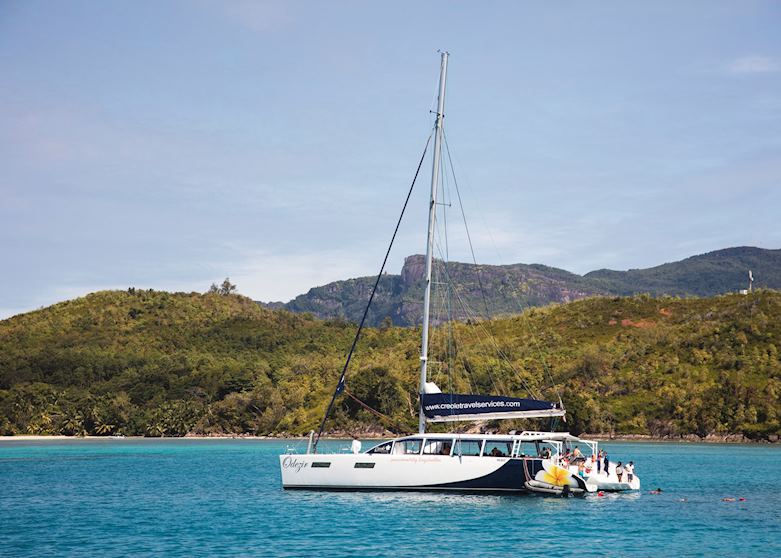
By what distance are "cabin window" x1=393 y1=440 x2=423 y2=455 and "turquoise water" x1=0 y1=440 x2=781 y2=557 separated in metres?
2.19

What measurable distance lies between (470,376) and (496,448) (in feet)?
274

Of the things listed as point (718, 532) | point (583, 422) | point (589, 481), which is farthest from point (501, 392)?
point (718, 532)

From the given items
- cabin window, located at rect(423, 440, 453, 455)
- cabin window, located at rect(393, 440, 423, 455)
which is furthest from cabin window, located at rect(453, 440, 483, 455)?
cabin window, located at rect(393, 440, 423, 455)

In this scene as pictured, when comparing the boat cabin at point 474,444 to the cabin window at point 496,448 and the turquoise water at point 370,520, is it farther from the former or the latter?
the turquoise water at point 370,520

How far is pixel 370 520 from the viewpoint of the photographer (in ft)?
125

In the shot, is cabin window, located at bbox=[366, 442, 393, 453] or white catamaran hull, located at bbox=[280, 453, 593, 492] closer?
white catamaran hull, located at bbox=[280, 453, 593, 492]

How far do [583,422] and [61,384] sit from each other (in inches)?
3983

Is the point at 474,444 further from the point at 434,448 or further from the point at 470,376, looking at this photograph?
the point at 470,376

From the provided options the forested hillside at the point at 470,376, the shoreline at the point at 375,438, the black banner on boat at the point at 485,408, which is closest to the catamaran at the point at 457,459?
the black banner on boat at the point at 485,408

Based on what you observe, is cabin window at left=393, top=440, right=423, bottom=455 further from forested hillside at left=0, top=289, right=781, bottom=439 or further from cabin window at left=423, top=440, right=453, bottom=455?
forested hillside at left=0, top=289, right=781, bottom=439

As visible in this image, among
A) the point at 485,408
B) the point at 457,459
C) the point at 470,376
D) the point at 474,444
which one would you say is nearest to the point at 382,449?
the point at 457,459

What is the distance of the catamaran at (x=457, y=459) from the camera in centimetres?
4322

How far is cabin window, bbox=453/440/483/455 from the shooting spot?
43.8 m

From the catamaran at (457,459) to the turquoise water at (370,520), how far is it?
81 centimetres
